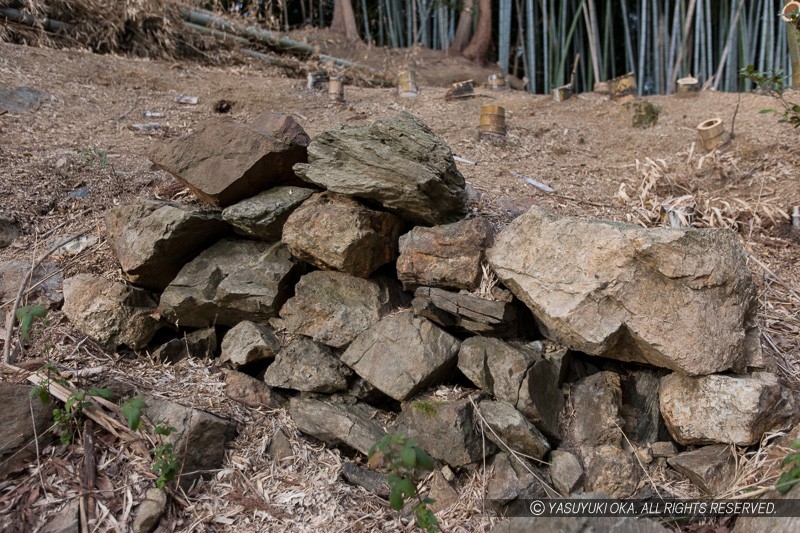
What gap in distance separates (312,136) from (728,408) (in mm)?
3360

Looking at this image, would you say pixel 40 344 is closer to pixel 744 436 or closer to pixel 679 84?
pixel 744 436

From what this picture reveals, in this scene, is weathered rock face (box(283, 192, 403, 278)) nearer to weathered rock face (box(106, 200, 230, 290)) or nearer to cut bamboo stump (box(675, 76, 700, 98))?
weathered rock face (box(106, 200, 230, 290))

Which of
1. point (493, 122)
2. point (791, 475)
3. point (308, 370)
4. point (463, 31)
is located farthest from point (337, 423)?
point (463, 31)

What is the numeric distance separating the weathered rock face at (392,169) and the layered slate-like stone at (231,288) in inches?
19.5

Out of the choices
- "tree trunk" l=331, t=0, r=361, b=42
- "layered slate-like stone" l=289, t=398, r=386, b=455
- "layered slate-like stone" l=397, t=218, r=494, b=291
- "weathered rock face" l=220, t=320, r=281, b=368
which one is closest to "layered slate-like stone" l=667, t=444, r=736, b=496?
"layered slate-like stone" l=397, t=218, r=494, b=291

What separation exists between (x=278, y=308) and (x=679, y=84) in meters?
5.06

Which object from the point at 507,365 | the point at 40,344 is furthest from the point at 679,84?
the point at 40,344

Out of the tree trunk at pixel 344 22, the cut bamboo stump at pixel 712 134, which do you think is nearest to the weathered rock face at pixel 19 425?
the cut bamboo stump at pixel 712 134

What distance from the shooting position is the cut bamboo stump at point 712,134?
4.61m

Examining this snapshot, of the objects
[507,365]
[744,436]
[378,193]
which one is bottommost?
[744,436]

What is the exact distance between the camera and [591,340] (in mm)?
2479

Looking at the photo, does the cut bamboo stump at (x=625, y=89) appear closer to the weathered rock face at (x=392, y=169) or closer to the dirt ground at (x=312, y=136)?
the dirt ground at (x=312, y=136)

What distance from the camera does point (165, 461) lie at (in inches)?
93.0

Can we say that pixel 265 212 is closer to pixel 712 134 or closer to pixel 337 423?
pixel 337 423
